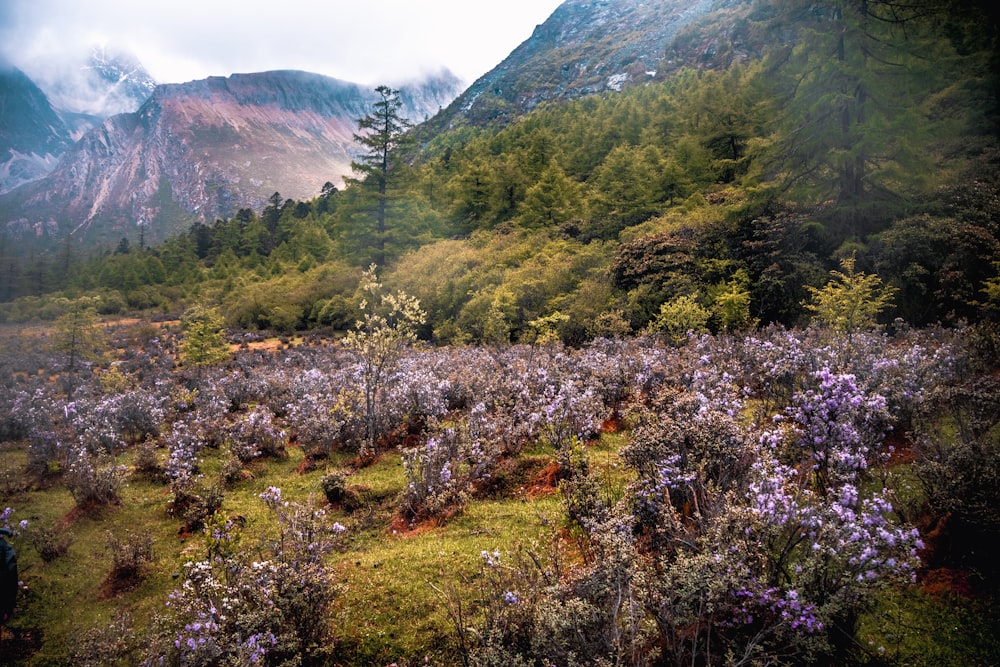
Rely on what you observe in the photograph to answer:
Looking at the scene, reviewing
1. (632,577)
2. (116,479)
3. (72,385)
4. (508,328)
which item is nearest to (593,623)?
(632,577)

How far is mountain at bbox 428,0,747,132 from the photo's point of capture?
10306cm

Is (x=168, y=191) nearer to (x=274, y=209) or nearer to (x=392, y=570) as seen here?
(x=274, y=209)

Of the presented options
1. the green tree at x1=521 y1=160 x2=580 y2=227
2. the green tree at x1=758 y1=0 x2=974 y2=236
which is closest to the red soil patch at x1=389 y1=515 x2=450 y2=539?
the green tree at x1=758 y1=0 x2=974 y2=236

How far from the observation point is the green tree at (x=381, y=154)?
1702 inches

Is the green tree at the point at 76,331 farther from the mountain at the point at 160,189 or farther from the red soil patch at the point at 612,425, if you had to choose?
the mountain at the point at 160,189

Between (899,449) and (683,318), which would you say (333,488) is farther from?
(683,318)

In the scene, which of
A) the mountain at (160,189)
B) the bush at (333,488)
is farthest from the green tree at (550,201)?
the mountain at (160,189)

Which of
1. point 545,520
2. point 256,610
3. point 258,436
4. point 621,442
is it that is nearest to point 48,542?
point 258,436

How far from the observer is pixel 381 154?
45125 mm

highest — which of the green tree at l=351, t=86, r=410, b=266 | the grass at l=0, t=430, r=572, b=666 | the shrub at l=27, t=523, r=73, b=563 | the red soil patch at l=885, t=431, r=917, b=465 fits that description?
the green tree at l=351, t=86, r=410, b=266

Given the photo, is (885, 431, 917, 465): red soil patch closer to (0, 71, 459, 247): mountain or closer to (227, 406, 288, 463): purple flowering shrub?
(227, 406, 288, 463): purple flowering shrub

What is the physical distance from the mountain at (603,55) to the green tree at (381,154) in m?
71.2

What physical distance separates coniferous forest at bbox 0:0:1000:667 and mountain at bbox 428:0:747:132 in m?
81.5

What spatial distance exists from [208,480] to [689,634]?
10908 mm
